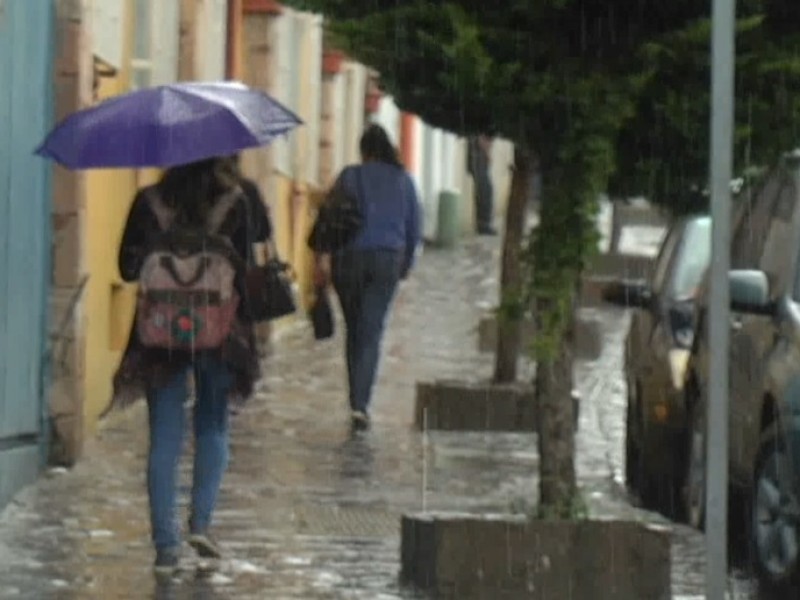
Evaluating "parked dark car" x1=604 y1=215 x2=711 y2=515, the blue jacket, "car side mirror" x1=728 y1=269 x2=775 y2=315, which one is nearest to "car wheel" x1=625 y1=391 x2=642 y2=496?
"parked dark car" x1=604 y1=215 x2=711 y2=515

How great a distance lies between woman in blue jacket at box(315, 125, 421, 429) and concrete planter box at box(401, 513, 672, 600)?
6569mm

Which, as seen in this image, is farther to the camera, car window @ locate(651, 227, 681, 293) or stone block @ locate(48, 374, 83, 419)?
car window @ locate(651, 227, 681, 293)

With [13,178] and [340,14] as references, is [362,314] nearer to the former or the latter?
[13,178]

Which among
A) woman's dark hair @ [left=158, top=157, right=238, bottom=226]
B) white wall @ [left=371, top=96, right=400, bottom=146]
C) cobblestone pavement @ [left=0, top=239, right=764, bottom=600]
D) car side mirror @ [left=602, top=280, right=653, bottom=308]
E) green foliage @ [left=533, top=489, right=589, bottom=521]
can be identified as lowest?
cobblestone pavement @ [left=0, top=239, right=764, bottom=600]

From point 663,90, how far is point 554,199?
62cm

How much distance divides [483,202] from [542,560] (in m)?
30.4

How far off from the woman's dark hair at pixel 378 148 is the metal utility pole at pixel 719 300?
9.31 metres

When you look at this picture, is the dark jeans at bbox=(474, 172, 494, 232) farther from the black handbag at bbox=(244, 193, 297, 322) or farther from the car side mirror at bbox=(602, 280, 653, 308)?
the black handbag at bbox=(244, 193, 297, 322)

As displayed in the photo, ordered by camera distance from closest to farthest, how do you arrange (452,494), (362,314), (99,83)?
(452,494), (99,83), (362,314)

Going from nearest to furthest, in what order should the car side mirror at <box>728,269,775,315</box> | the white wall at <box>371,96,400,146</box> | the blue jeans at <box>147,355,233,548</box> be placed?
the blue jeans at <box>147,355,233,548</box> < the car side mirror at <box>728,269,775,315</box> < the white wall at <box>371,96,400,146</box>

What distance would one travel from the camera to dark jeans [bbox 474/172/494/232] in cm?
4084

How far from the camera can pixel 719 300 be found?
8.45 metres

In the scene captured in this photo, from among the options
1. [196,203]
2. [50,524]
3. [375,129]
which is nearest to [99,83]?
[375,129]

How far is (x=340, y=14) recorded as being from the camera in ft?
37.7
